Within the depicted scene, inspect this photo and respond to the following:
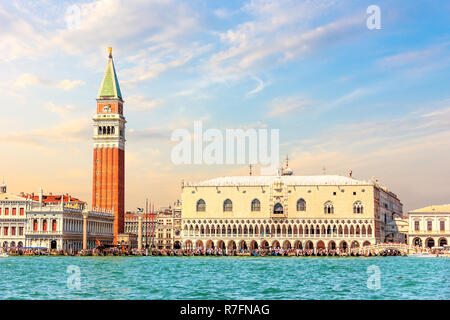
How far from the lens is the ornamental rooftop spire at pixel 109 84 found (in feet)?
435

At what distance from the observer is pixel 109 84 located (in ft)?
437

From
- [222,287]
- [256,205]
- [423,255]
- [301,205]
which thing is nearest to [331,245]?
[301,205]

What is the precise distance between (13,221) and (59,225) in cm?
961

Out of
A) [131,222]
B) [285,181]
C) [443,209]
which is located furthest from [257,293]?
[131,222]

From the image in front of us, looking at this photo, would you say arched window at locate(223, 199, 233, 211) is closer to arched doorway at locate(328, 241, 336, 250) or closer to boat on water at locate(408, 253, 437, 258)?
arched doorway at locate(328, 241, 336, 250)

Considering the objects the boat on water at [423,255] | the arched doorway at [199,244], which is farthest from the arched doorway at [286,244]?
the boat on water at [423,255]

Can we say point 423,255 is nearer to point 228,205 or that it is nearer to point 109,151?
point 228,205

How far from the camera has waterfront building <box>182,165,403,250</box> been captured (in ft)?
364

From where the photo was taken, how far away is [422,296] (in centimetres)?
3344

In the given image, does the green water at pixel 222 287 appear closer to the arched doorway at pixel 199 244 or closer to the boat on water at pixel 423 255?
the boat on water at pixel 423 255

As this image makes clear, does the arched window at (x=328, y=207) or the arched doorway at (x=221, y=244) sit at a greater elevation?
the arched window at (x=328, y=207)

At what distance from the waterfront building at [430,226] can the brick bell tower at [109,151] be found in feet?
186
